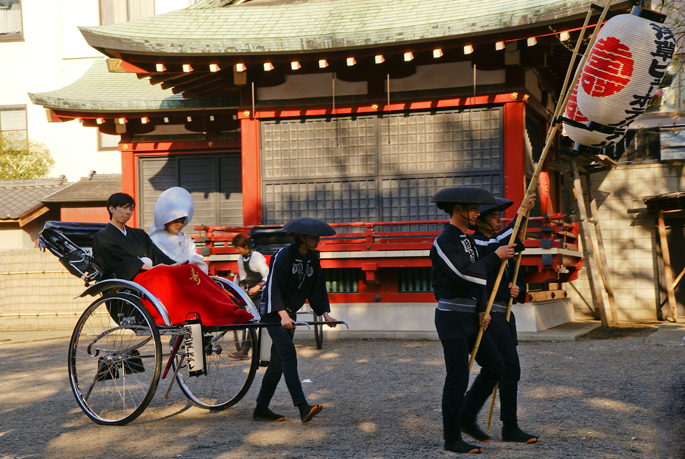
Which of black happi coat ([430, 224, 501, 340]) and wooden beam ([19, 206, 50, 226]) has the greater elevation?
wooden beam ([19, 206, 50, 226])

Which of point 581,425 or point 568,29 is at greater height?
point 568,29

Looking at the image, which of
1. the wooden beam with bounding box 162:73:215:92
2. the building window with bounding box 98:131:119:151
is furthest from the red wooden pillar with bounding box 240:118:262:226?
the building window with bounding box 98:131:119:151

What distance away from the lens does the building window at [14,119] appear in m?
23.0

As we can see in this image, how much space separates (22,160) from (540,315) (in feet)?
60.6

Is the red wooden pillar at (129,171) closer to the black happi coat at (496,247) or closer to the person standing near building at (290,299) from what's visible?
the person standing near building at (290,299)

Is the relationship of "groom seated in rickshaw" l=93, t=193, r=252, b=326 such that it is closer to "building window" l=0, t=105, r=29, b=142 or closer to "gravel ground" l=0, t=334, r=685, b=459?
"gravel ground" l=0, t=334, r=685, b=459

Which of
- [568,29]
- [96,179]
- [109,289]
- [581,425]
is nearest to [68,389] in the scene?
[109,289]

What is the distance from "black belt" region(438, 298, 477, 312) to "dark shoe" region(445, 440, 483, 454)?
84cm

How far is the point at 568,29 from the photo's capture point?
9203 mm

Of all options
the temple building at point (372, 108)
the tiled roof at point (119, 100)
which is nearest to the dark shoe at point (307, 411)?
the temple building at point (372, 108)

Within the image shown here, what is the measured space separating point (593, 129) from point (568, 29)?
451 centimetres

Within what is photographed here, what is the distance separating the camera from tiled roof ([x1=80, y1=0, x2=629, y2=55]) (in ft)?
30.7

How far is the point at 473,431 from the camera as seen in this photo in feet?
14.6

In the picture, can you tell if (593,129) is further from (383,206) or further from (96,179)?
(96,179)
